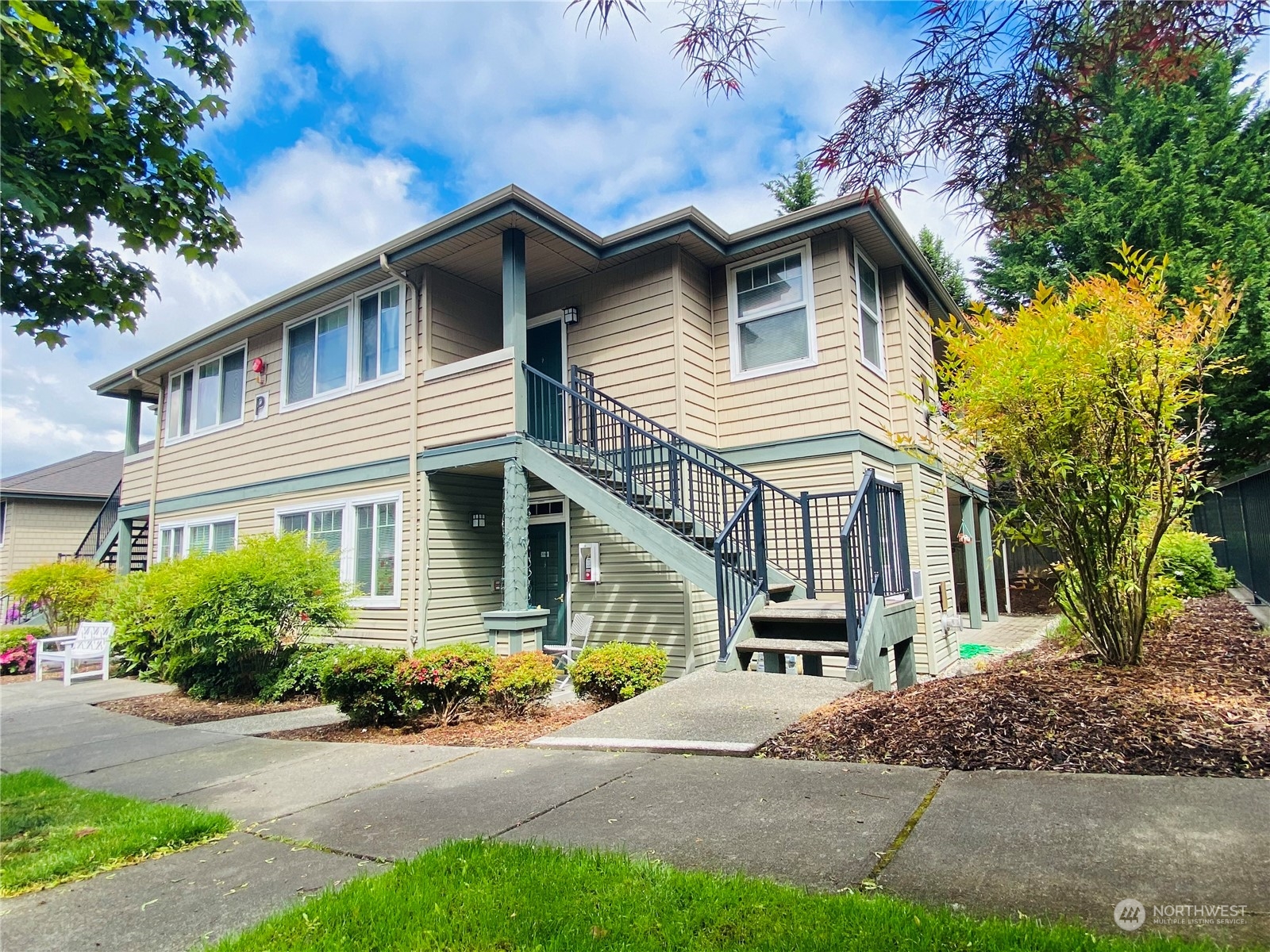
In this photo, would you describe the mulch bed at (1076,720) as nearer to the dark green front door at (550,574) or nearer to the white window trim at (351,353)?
the dark green front door at (550,574)

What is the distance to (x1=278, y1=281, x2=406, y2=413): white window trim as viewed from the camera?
10.7m

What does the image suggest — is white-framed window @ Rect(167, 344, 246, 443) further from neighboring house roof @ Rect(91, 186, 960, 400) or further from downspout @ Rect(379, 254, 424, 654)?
downspout @ Rect(379, 254, 424, 654)

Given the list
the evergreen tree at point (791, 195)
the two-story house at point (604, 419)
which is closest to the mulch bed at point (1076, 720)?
the two-story house at point (604, 419)

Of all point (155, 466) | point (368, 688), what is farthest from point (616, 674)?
point (155, 466)

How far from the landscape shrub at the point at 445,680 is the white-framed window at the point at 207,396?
9.32 meters

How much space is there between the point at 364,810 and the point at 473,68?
3.98 m

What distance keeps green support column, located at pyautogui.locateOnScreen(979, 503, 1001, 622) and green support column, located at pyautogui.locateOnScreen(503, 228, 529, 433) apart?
10.6 meters

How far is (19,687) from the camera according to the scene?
1106 centimetres

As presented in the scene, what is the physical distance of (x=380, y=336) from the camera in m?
11.0

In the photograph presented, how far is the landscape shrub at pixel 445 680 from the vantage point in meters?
6.20

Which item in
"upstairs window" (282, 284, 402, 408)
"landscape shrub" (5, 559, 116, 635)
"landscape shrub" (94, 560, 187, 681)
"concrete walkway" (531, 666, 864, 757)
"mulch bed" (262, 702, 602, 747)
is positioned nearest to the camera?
"concrete walkway" (531, 666, 864, 757)

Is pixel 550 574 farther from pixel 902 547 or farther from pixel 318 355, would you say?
pixel 318 355

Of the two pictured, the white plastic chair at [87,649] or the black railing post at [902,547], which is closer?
the black railing post at [902,547]

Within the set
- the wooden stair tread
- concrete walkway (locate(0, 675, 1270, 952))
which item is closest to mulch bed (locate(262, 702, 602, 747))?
concrete walkway (locate(0, 675, 1270, 952))
